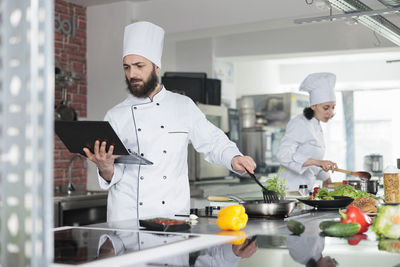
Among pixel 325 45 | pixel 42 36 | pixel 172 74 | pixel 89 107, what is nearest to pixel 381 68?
pixel 325 45

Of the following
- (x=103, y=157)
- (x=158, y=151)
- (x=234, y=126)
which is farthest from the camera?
(x=234, y=126)

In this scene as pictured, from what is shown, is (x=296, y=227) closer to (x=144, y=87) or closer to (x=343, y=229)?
(x=343, y=229)

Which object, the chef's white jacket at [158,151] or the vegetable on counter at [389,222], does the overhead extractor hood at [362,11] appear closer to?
the chef's white jacket at [158,151]

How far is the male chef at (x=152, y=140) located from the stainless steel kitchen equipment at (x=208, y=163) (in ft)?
8.13

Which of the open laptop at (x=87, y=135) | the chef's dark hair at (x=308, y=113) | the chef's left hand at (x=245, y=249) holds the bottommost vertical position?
the chef's left hand at (x=245, y=249)

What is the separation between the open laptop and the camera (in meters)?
2.54

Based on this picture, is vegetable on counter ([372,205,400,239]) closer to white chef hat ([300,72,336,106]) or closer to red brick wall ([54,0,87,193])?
white chef hat ([300,72,336,106])

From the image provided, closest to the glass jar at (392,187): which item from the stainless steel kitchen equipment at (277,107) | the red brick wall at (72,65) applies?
the red brick wall at (72,65)

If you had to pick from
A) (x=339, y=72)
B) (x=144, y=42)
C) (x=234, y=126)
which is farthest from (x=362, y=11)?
(x=339, y=72)

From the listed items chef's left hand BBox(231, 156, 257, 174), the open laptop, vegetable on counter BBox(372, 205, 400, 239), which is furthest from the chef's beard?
vegetable on counter BBox(372, 205, 400, 239)

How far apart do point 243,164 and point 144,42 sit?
992 mm

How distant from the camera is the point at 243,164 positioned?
2775mm

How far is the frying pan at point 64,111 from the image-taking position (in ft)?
18.4

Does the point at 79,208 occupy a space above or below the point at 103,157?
below
